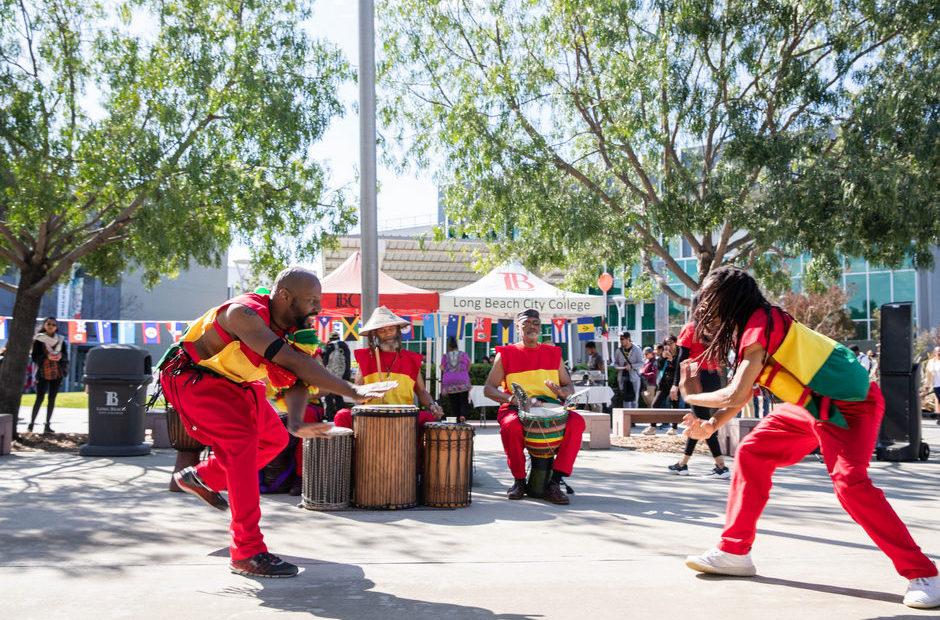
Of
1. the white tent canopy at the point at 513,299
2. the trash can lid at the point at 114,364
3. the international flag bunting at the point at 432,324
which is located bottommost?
the trash can lid at the point at 114,364

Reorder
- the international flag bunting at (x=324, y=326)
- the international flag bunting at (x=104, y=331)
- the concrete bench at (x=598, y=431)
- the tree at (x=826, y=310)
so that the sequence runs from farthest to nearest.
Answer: the tree at (x=826, y=310) → the international flag bunting at (x=104, y=331) → the international flag bunting at (x=324, y=326) → the concrete bench at (x=598, y=431)

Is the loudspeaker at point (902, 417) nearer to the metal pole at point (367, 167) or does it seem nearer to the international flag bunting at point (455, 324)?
the metal pole at point (367, 167)

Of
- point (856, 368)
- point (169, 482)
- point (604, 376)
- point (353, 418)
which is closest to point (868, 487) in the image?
point (856, 368)

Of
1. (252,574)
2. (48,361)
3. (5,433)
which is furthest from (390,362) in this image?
(48,361)

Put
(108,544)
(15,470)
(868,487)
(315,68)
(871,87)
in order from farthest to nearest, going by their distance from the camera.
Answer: (315,68) → (871,87) → (15,470) → (108,544) → (868,487)

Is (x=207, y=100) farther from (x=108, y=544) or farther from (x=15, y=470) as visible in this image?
(x=108, y=544)

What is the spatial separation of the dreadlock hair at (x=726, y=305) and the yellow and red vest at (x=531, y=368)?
367cm

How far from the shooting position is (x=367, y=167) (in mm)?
9273

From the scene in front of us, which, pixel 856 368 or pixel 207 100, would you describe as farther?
pixel 207 100

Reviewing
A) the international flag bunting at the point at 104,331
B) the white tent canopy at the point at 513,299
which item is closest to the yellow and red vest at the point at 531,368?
the white tent canopy at the point at 513,299

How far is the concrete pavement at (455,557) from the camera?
4.33 m

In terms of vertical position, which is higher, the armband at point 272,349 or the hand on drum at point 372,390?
the armband at point 272,349

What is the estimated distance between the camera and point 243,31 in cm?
1292

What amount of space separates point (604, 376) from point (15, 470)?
12013 millimetres
